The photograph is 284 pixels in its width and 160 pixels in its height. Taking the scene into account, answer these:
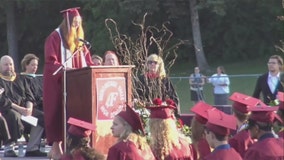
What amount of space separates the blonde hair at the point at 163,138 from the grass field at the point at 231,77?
598 inches

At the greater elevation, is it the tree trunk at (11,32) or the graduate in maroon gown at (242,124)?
the tree trunk at (11,32)

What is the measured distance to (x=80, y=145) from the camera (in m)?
6.87

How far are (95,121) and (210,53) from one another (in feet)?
134

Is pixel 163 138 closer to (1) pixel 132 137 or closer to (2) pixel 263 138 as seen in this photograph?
(1) pixel 132 137

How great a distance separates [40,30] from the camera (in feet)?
184

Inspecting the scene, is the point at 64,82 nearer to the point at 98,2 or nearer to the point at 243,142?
the point at 243,142

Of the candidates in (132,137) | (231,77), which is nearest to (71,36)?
(132,137)

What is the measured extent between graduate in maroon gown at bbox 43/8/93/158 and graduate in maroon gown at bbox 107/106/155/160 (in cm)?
244

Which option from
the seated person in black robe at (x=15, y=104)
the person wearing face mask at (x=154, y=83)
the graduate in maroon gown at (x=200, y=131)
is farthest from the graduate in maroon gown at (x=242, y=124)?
the seated person in black robe at (x=15, y=104)

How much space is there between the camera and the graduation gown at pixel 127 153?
22.0 ft

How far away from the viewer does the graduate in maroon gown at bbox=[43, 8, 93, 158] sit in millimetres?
9352

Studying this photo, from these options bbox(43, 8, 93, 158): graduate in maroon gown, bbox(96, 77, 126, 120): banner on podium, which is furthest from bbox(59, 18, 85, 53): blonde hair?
bbox(96, 77, 126, 120): banner on podium

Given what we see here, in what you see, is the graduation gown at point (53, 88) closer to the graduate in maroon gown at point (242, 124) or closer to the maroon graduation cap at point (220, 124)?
the graduate in maroon gown at point (242, 124)

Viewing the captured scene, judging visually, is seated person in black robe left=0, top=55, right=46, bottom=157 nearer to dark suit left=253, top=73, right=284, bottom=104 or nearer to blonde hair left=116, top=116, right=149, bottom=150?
dark suit left=253, top=73, right=284, bottom=104
